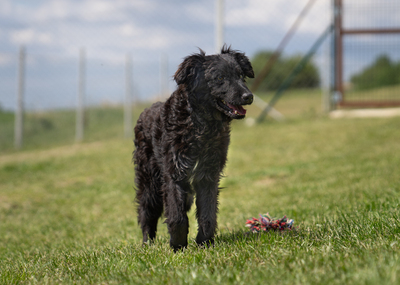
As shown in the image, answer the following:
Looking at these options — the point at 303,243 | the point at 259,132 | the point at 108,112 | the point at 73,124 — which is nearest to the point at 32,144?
the point at 73,124

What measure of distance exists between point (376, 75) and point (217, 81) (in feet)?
41.9

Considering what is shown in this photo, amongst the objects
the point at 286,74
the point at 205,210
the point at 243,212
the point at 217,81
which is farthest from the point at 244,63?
the point at 286,74

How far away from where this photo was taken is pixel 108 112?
48.3ft

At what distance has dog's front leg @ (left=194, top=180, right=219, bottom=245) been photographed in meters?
3.23

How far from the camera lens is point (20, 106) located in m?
12.8

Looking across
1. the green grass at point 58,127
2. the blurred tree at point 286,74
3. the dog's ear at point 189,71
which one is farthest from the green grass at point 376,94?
the dog's ear at point 189,71

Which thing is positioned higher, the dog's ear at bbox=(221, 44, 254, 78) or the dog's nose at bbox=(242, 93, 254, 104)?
the dog's ear at bbox=(221, 44, 254, 78)

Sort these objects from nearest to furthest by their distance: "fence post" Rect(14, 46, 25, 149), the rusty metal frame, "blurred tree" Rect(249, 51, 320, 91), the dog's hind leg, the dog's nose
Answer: the dog's nose, the dog's hind leg, "fence post" Rect(14, 46, 25, 149), the rusty metal frame, "blurred tree" Rect(249, 51, 320, 91)

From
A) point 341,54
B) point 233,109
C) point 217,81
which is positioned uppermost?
point 341,54

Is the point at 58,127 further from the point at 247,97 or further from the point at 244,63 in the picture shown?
the point at 247,97

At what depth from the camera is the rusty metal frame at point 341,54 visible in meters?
13.3

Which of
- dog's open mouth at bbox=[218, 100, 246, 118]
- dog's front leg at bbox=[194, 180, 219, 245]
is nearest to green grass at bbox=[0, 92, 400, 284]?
dog's front leg at bbox=[194, 180, 219, 245]

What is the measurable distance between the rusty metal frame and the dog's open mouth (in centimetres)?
1190

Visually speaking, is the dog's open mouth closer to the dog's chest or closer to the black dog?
the black dog
